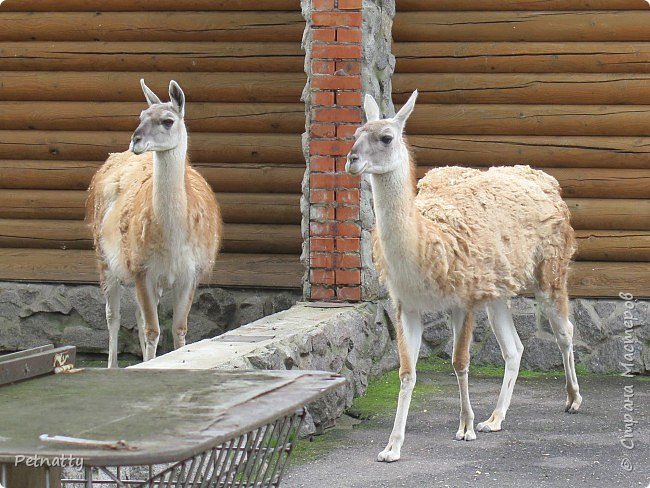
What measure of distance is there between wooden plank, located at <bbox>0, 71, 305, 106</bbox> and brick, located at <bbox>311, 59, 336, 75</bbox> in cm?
114

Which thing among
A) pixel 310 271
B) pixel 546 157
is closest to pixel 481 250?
pixel 310 271

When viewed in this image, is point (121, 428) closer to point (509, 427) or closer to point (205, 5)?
point (509, 427)

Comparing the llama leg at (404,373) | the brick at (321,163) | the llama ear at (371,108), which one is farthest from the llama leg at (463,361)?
the brick at (321,163)

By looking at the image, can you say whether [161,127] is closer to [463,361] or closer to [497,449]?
[463,361]

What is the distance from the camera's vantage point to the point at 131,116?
812cm

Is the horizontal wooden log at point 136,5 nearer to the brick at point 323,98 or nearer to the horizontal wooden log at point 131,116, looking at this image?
the horizontal wooden log at point 131,116

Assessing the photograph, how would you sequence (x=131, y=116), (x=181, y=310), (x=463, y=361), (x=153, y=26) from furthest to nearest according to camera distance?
(x=131, y=116)
(x=153, y=26)
(x=181, y=310)
(x=463, y=361)

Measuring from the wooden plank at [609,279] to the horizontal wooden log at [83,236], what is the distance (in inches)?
77.5

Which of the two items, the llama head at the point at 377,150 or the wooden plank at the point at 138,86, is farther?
the wooden plank at the point at 138,86

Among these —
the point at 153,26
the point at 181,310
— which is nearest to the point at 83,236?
the point at 153,26

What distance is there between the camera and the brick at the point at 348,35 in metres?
6.75

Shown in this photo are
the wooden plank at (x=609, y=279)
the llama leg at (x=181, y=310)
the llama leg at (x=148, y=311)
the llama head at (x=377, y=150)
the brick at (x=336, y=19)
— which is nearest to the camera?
the llama head at (x=377, y=150)

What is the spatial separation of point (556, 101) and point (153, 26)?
294 centimetres

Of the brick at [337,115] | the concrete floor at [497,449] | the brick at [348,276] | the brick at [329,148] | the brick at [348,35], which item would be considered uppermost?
the brick at [348,35]
